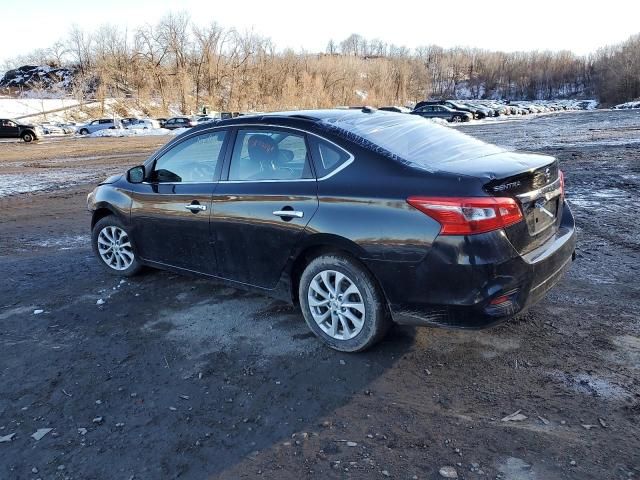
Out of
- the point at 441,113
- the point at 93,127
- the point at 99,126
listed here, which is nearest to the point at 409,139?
the point at 441,113

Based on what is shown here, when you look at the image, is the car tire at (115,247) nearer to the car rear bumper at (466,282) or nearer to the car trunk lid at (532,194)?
the car rear bumper at (466,282)

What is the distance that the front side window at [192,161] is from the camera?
452 centimetres

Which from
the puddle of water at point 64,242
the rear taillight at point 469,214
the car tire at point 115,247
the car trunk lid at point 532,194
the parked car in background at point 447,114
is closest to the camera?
the rear taillight at point 469,214

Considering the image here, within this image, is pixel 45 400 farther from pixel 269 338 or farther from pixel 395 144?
pixel 395 144

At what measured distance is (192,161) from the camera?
4758 millimetres

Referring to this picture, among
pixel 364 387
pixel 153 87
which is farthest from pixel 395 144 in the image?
pixel 153 87

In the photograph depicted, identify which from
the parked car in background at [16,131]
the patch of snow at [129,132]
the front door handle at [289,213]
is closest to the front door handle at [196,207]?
the front door handle at [289,213]

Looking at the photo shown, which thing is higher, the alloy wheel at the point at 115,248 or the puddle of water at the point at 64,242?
the alloy wheel at the point at 115,248

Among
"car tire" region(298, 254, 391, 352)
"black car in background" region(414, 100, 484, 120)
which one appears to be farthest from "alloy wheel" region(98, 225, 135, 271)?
"black car in background" region(414, 100, 484, 120)

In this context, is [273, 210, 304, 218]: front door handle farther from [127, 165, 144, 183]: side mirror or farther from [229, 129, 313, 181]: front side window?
[127, 165, 144, 183]: side mirror

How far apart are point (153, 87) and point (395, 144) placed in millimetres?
69062

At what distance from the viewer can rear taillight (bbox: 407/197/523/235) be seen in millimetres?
3086

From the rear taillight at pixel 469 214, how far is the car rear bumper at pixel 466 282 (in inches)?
1.9

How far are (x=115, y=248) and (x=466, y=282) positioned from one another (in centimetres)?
397
